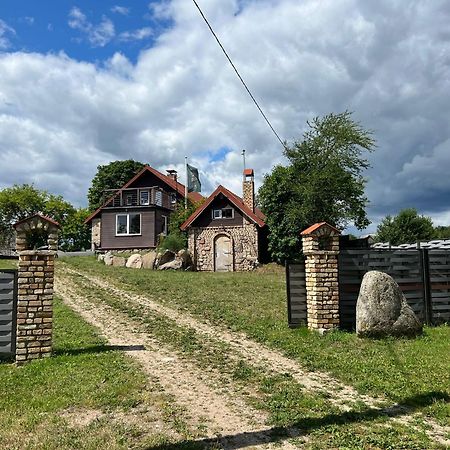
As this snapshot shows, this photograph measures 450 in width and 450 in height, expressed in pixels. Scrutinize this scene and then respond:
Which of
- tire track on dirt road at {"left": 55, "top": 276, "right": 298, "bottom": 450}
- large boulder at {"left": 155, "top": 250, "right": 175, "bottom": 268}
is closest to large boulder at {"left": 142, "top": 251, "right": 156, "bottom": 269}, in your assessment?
large boulder at {"left": 155, "top": 250, "right": 175, "bottom": 268}

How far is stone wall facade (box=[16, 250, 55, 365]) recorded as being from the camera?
682 cm

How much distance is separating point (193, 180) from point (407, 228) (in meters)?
Answer: 25.0

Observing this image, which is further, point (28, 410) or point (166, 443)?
point (28, 410)

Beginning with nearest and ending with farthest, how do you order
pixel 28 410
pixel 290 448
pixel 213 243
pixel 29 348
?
pixel 290 448, pixel 28 410, pixel 29 348, pixel 213 243

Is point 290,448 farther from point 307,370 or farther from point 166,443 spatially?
point 307,370

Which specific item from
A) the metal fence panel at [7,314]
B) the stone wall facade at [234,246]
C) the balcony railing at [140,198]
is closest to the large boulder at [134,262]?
the stone wall facade at [234,246]

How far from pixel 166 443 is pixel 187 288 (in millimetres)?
11932

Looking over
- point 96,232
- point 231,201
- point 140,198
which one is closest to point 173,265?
point 231,201

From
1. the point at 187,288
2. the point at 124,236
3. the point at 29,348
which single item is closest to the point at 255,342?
the point at 29,348

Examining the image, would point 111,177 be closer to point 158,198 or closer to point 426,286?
point 158,198

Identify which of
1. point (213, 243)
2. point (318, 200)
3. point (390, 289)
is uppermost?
point (318, 200)

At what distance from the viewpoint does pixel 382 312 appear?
811 cm

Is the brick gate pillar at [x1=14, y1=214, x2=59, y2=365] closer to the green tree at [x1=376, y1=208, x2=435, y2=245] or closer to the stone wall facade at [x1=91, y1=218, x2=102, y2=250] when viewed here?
the stone wall facade at [x1=91, y1=218, x2=102, y2=250]

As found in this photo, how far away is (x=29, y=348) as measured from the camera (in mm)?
6816
